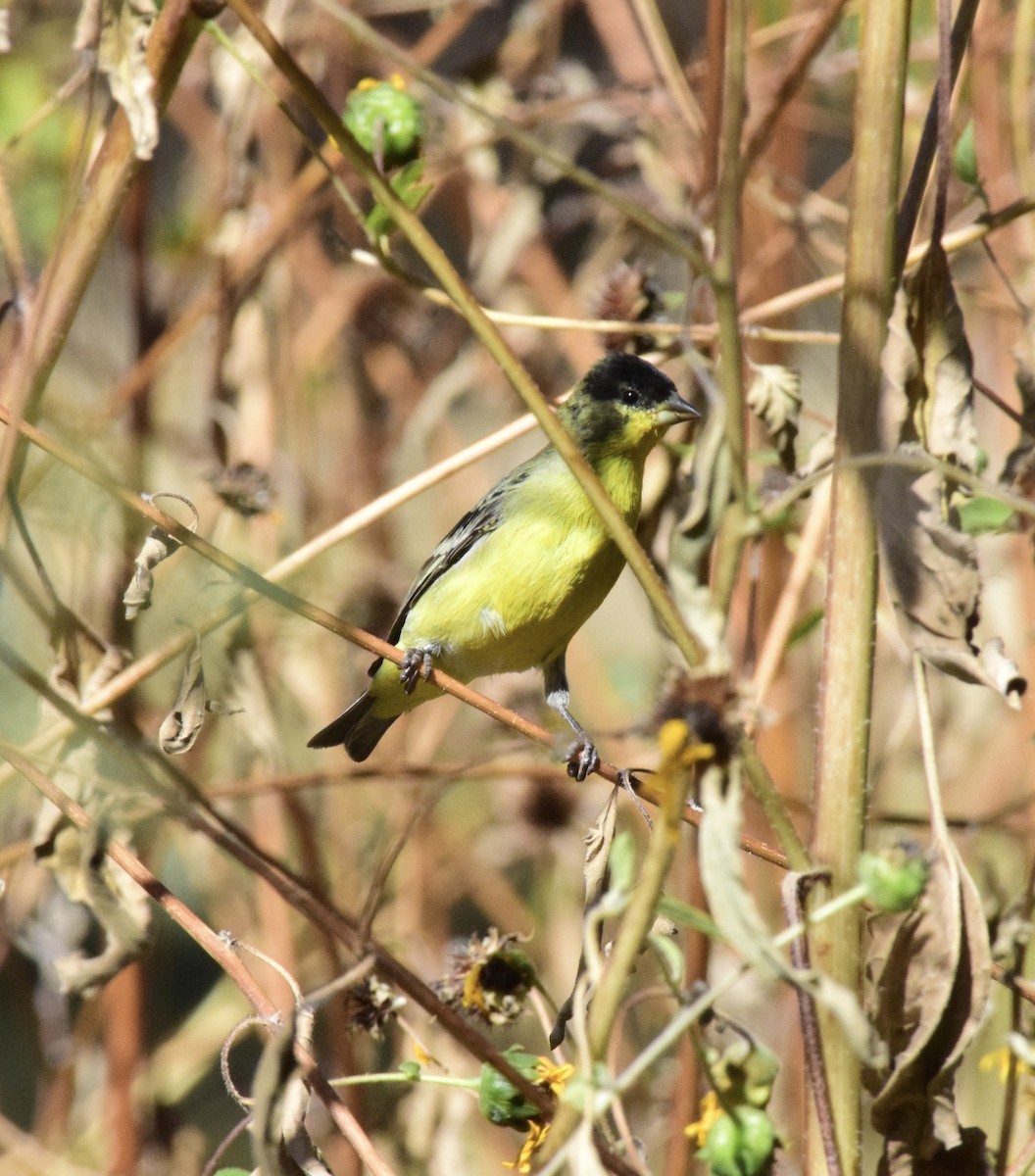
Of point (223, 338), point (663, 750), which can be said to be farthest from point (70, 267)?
point (223, 338)

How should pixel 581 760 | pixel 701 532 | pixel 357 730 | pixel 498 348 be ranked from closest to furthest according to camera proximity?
pixel 701 532 → pixel 498 348 → pixel 581 760 → pixel 357 730

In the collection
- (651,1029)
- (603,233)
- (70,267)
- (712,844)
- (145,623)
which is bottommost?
(651,1029)

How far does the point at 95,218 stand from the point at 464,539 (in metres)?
1.77

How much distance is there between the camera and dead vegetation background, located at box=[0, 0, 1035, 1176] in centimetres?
126

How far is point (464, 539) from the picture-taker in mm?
3154

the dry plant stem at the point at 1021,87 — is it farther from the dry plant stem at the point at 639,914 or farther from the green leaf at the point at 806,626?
the dry plant stem at the point at 639,914

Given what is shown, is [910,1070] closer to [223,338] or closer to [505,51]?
[223,338]

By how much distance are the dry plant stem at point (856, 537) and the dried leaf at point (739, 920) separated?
Answer: 0.92 feet

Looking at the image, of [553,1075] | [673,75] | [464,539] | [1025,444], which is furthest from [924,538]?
[464,539]

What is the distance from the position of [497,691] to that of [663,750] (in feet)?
9.42

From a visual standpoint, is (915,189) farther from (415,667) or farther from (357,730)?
(357,730)

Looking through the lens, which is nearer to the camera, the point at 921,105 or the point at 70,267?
the point at 70,267

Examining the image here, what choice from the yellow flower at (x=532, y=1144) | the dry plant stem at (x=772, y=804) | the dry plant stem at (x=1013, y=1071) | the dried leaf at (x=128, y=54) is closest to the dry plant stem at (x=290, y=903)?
the yellow flower at (x=532, y=1144)

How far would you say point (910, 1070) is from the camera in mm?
1155
